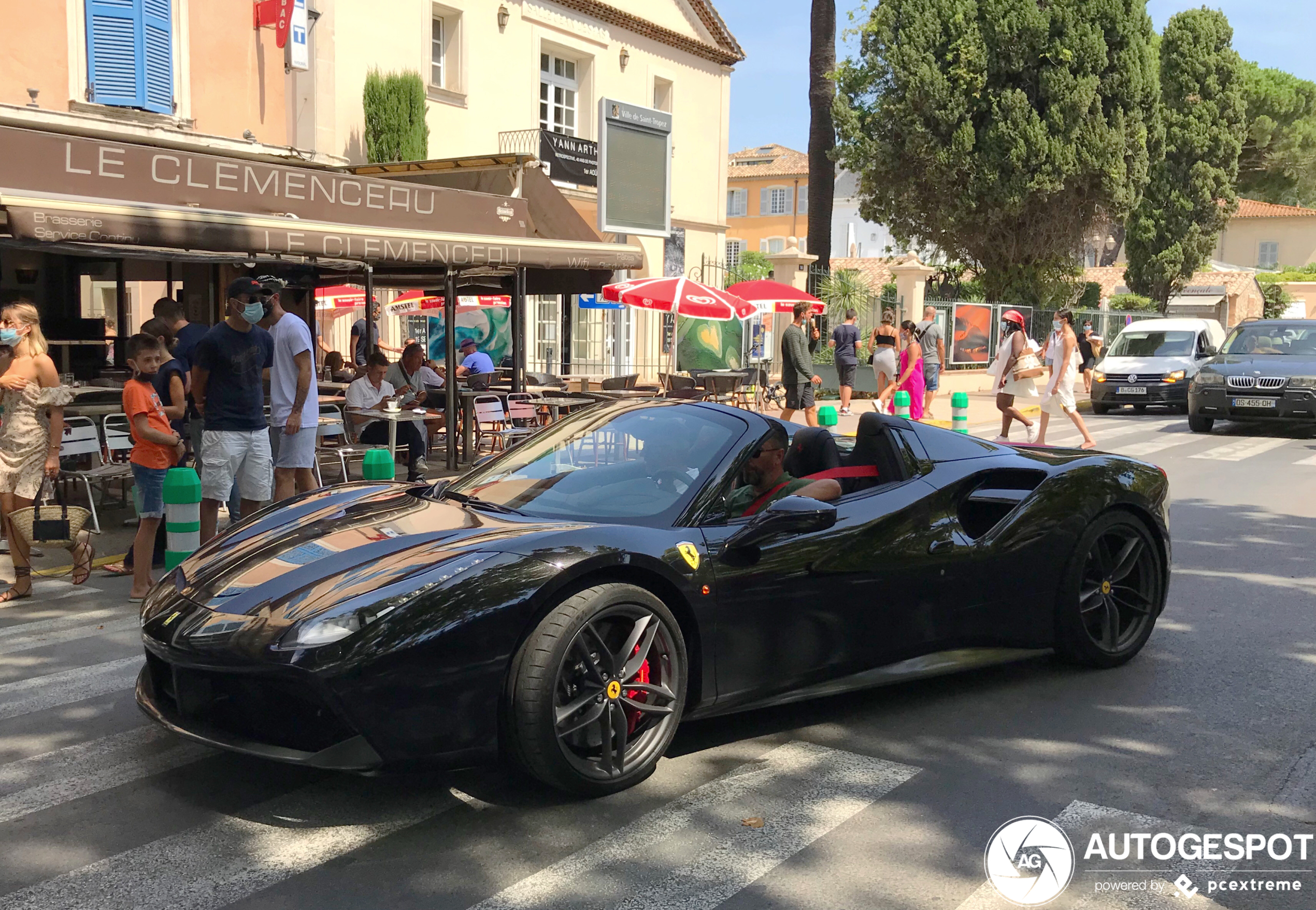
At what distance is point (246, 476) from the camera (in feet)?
24.1

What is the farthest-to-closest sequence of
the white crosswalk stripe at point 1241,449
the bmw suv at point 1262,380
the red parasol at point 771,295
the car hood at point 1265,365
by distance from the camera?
the red parasol at point 771,295 < the car hood at point 1265,365 < the bmw suv at point 1262,380 < the white crosswalk stripe at point 1241,449

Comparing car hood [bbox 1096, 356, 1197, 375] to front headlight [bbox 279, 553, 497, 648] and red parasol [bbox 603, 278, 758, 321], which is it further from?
front headlight [bbox 279, 553, 497, 648]

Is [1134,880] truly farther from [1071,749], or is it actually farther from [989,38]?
[989,38]

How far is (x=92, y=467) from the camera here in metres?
10.5

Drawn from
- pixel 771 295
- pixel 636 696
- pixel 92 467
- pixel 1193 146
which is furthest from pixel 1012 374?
pixel 1193 146

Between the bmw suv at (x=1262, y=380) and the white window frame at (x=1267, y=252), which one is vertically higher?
the white window frame at (x=1267, y=252)

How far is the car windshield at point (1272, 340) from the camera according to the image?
18.3m

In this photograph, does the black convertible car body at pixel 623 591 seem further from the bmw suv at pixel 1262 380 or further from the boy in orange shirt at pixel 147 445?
the bmw suv at pixel 1262 380

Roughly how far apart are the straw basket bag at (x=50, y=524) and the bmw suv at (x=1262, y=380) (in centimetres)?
1563

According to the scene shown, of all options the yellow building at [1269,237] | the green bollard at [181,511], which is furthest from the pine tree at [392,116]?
the yellow building at [1269,237]

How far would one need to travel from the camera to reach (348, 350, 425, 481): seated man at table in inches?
455

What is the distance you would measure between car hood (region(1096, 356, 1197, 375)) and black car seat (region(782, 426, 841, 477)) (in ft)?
60.5

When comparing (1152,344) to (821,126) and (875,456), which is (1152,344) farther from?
(875,456)

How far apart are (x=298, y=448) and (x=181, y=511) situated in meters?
1.64
